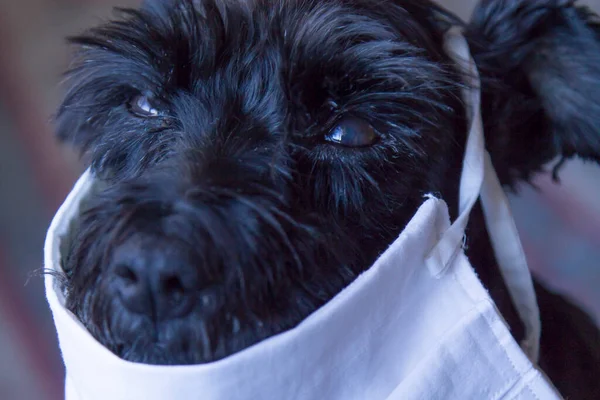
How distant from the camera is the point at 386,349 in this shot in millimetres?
992

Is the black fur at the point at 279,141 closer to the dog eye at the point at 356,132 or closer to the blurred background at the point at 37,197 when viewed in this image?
the dog eye at the point at 356,132

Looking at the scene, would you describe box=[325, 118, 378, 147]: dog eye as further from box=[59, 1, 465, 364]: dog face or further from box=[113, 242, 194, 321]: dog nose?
box=[113, 242, 194, 321]: dog nose

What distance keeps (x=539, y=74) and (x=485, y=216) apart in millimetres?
311

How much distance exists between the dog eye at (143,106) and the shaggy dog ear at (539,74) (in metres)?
0.60

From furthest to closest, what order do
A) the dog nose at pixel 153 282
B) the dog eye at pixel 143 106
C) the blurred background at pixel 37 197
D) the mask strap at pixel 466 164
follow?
the blurred background at pixel 37 197 < the dog eye at pixel 143 106 < the mask strap at pixel 466 164 < the dog nose at pixel 153 282

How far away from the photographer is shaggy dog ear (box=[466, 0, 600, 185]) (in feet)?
4.08

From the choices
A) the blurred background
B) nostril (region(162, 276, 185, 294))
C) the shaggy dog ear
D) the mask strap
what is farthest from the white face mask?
the blurred background

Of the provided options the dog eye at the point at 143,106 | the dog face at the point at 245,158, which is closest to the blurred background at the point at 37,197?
the dog eye at the point at 143,106

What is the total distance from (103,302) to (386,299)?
0.39 metres

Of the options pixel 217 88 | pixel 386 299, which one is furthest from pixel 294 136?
pixel 386 299

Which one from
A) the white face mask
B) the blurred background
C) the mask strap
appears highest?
the mask strap

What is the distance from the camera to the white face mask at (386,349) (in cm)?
88

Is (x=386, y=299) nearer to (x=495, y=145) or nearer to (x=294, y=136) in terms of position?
(x=294, y=136)

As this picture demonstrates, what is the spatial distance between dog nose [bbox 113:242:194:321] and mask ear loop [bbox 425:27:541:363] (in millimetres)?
383
